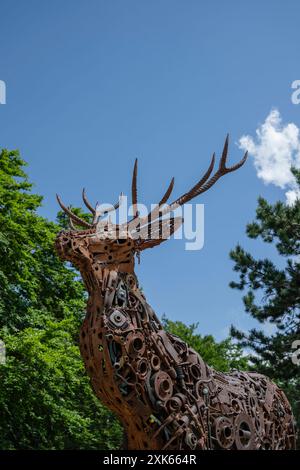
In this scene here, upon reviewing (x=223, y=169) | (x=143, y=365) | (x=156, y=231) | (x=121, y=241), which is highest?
(x=223, y=169)

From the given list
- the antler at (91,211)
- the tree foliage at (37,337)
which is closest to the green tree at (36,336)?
the tree foliage at (37,337)

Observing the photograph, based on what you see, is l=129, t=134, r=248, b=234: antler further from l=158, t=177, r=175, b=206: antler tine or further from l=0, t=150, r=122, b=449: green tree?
l=0, t=150, r=122, b=449: green tree

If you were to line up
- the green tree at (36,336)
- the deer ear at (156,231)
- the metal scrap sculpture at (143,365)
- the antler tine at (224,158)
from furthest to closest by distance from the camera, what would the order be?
the green tree at (36,336)
the antler tine at (224,158)
the deer ear at (156,231)
the metal scrap sculpture at (143,365)

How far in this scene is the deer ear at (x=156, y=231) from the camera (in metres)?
6.08

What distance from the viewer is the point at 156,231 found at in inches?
243

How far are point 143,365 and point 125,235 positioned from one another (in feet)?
4.15

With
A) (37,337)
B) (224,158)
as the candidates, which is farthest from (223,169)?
(37,337)

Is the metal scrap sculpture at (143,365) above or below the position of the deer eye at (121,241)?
below

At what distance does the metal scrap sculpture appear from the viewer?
533 centimetres

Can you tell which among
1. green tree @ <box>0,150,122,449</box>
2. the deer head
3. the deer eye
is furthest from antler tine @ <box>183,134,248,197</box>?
green tree @ <box>0,150,122,449</box>

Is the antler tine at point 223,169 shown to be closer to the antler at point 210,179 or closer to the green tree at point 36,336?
the antler at point 210,179

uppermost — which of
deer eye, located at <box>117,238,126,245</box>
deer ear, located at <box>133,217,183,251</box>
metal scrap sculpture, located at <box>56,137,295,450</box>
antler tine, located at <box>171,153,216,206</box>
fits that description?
antler tine, located at <box>171,153,216,206</box>

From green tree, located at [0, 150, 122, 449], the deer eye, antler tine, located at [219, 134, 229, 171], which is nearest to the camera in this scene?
the deer eye

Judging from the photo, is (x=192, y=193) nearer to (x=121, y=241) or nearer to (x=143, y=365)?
(x=121, y=241)
